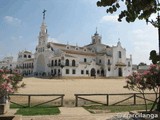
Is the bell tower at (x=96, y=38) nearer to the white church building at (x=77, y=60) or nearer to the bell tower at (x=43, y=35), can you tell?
the white church building at (x=77, y=60)

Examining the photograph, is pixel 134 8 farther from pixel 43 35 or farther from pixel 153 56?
pixel 43 35

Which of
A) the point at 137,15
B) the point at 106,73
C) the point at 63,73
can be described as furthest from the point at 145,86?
the point at 106,73

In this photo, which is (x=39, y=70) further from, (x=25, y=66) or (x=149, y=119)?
(x=149, y=119)

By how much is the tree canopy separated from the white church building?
206ft

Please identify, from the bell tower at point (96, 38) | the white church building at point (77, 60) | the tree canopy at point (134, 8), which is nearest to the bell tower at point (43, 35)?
the white church building at point (77, 60)

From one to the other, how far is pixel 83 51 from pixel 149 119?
239 ft

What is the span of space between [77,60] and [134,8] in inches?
2631

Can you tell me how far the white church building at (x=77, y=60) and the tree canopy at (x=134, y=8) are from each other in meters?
62.9

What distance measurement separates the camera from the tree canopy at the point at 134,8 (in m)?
3.08

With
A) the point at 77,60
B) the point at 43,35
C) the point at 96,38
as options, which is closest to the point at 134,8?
the point at 77,60

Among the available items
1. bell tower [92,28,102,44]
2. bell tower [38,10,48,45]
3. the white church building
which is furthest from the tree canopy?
bell tower [92,28,102,44]

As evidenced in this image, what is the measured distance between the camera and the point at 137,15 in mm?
3252

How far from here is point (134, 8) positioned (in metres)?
3.18

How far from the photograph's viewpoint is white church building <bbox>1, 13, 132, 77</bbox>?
225 ft
